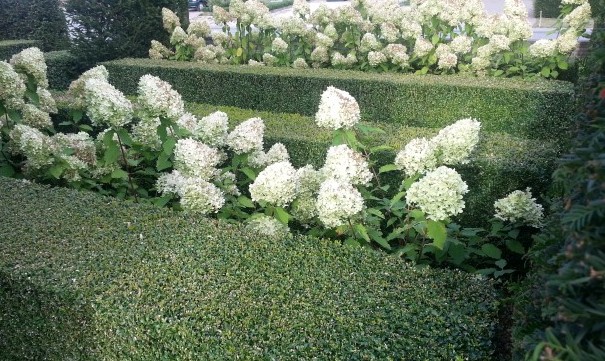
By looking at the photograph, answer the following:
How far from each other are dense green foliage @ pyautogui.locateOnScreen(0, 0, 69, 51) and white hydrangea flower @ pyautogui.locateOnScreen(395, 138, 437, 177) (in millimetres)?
9241

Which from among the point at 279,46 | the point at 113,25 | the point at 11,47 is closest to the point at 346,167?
the point at 279,46

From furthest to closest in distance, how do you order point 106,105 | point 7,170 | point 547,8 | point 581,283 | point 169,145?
1. point 547,8
2. point 7,170
3. point 169,145
4. point 106,105
5. point 581,283

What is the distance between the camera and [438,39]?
23.0 ft

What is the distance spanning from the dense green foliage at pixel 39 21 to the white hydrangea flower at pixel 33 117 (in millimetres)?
6748

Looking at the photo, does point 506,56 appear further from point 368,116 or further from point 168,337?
point 168,337

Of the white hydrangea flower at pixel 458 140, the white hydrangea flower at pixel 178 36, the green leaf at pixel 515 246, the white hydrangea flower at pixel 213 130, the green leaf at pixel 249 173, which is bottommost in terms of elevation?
the green leaf at pixel 515 246

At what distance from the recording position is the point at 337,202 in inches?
106

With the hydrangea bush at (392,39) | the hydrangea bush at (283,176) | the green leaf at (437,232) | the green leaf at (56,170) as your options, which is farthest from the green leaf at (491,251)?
the hydrangea bush at (392,39)

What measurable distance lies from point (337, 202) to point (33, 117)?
2889 millimetres

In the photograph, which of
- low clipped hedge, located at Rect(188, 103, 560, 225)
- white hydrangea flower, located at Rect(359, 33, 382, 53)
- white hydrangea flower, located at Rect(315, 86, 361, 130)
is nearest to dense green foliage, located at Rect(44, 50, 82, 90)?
white hydrangea flower, located at Rect(359, 33, 382, 53)

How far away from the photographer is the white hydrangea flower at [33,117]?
4.41m

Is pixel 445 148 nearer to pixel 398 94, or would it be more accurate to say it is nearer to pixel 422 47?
pixel 398 94

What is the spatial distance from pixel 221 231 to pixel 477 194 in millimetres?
1957

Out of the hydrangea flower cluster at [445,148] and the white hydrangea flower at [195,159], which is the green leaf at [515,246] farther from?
the white hydrangea flower at [195,159]
